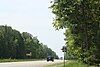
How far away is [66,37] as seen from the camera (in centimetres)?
5206

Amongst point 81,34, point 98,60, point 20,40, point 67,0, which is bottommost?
point 98,60

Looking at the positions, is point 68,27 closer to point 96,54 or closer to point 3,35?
point 96,54

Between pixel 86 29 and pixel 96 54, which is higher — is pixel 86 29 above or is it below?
above

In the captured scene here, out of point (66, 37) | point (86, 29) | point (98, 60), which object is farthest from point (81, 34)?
point (66, 37)

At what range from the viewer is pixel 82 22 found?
43281 millimetres

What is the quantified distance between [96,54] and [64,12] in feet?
20.8

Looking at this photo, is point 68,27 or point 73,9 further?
point 68,27

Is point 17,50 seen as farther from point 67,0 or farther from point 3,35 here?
point 67,0

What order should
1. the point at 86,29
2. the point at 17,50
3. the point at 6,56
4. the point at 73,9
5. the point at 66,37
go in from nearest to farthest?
the point at 73,9
the point at 86,29
the point at 66,37
the point at 6,56
the point at 17,50

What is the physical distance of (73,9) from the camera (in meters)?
41.7

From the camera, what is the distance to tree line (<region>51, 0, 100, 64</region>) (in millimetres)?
42062

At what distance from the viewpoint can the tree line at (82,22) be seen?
42062 mm

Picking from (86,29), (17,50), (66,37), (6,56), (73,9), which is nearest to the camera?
(73,9)

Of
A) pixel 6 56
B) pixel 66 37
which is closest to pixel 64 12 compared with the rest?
pixel 66 37
